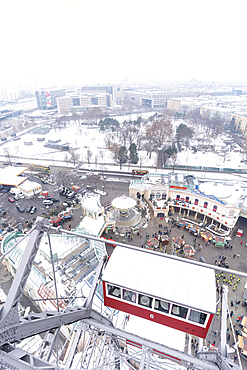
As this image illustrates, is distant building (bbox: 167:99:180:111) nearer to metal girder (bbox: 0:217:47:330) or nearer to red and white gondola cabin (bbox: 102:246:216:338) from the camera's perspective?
red and white gondola cabin (bbox: 102:246:216:338)

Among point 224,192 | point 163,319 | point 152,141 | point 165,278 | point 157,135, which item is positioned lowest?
point 152,141

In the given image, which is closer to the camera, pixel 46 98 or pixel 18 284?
pixel 18 284

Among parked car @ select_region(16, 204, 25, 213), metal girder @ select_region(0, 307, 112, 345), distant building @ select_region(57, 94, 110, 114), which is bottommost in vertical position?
parked car @ select_region(16, 204, 25, 213)

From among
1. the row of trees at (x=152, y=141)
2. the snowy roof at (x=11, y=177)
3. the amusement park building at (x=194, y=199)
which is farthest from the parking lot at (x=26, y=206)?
the row of trees at (x=152, y=141)

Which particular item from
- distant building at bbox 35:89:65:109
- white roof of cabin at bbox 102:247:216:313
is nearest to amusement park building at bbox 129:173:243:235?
white roof of cabin at bbox 102:247:216:313

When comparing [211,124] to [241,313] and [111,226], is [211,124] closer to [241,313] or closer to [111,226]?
[111,226]

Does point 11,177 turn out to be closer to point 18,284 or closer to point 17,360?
point 18,284

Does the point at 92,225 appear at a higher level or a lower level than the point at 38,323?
lower

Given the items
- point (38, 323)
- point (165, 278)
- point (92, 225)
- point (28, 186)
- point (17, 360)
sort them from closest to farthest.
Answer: point (17, 360), point (38, 323), point (165, 278), point (92, 225), point (28, 186)

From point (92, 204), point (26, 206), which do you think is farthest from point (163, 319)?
point (26, 206)
